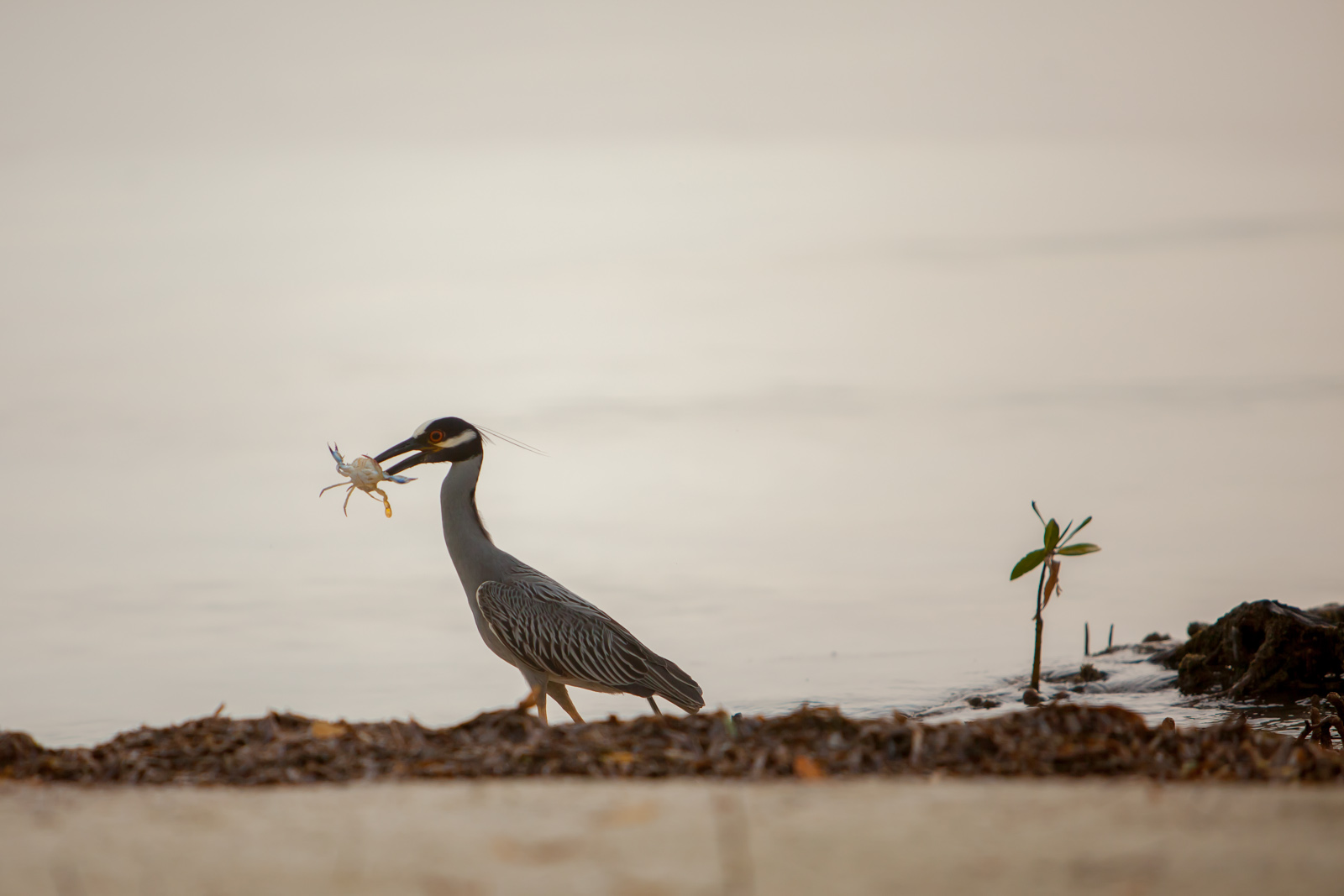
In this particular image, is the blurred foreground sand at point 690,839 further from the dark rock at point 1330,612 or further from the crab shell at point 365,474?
the dark rock at point 1330,612

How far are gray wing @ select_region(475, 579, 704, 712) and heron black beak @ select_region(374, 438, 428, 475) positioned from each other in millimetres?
1384

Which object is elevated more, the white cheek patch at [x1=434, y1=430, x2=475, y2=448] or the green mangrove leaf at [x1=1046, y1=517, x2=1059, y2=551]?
the white cheek patch at [x1=434, y1=430, x2=475, y2=448]

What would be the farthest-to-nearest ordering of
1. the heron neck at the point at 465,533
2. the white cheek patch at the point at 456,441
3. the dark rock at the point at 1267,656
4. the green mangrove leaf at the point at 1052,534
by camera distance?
the green mangrove leaf at the point at 1052,534 → the dark rock at the point at 1267,656 → the white cheek patch at the point at 456,441 → the heron neck at the point at 465,533

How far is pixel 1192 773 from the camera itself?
14.1 ft

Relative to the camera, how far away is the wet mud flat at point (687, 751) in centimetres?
438

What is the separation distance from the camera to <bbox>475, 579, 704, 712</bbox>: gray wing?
1045 centimetres

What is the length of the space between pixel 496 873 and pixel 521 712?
2110 mm

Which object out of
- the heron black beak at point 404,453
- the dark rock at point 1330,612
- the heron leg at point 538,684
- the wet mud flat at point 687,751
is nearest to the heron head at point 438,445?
the heron black beak at point 404,453

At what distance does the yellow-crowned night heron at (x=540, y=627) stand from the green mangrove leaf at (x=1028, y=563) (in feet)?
14.3

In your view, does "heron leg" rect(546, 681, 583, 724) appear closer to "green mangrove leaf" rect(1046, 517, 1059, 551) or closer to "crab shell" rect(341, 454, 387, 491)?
"crab shell" rect(341, 454, 387, 491)

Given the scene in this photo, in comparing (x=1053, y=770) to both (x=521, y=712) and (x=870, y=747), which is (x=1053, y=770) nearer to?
(x=870, y=747)

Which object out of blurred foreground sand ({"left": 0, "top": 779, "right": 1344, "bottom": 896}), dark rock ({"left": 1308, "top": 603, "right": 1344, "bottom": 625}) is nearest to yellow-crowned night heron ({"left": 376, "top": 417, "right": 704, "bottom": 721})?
blurred foreground sand ({"left": 0, "top": 779, "right": 1344, "bottom": 896})

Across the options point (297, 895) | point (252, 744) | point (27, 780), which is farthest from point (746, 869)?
point (27, 780)

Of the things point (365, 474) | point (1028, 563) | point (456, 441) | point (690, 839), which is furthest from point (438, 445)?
point (690, 839)
